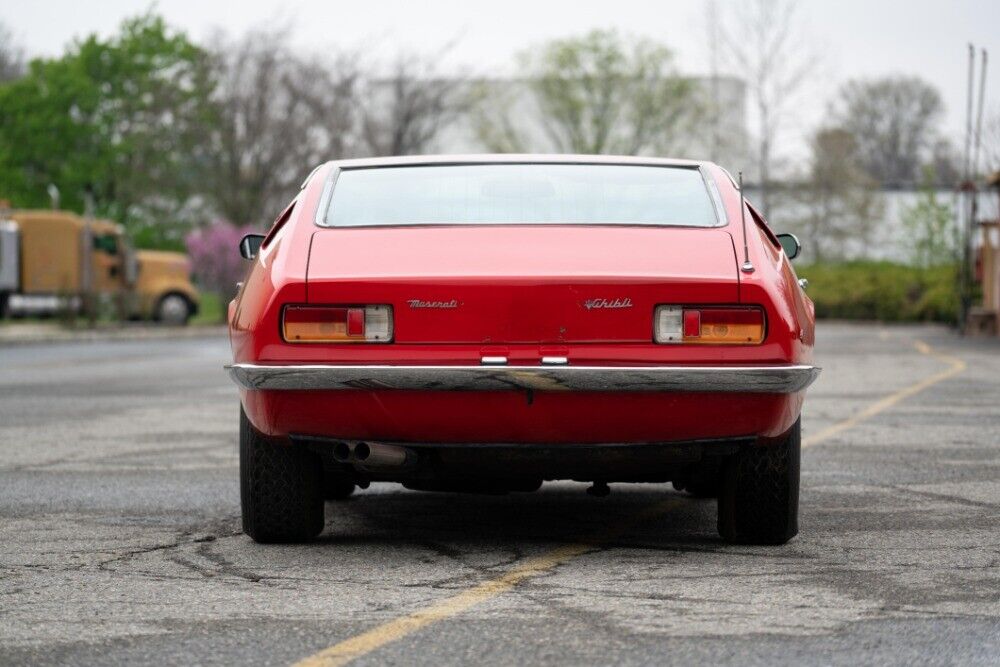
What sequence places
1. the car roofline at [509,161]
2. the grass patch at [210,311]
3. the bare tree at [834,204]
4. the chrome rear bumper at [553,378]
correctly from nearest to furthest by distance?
the chrome rear bumper at [553,378], the car roofline at [509,161], the grass patch at [210,311], the bare tree at [834,204]

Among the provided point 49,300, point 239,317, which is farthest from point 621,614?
point 49,300

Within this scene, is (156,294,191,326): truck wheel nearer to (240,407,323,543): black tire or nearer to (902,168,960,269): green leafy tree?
(902,168,960,269): green leafy tree

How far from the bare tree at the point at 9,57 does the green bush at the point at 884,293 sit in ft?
114

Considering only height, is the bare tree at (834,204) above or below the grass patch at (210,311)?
above

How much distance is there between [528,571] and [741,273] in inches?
46.9

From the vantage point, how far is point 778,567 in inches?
216

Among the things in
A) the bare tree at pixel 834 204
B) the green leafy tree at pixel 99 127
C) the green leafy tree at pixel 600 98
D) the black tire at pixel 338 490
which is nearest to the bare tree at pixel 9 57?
the green leafy tree at pixel 99 127

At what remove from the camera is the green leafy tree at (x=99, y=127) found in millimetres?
61562

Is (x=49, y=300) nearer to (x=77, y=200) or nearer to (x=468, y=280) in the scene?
(x=77, y=200)

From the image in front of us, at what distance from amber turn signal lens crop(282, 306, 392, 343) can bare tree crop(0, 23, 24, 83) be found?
67.4m

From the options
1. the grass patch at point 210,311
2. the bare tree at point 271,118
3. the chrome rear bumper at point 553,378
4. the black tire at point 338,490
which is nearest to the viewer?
the chrome rear bumper at point 553,378

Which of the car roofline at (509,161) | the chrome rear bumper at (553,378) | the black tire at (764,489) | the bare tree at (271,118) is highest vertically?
the bare tree at (271,118)

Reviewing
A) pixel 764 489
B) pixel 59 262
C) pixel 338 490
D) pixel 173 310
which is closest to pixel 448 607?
pixel 764 489

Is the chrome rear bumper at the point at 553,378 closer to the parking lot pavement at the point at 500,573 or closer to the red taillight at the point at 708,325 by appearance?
the red taillight at the point at 708,325
